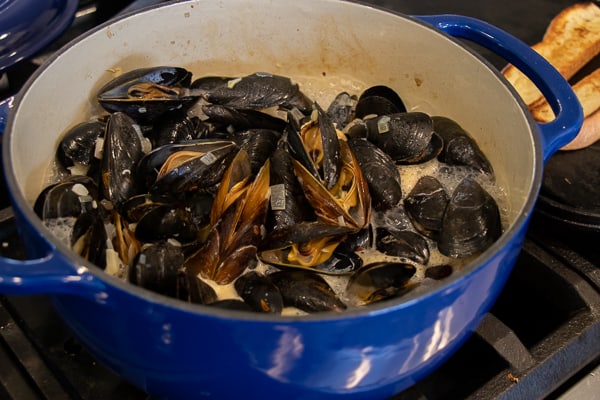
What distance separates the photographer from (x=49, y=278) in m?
0.58

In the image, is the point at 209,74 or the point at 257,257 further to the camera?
the point at 209,74

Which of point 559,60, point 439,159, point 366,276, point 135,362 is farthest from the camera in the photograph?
point 559,60

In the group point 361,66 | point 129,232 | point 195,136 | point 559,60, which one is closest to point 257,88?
point 195,136

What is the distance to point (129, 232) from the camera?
0.79 metres

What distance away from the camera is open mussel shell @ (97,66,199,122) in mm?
916

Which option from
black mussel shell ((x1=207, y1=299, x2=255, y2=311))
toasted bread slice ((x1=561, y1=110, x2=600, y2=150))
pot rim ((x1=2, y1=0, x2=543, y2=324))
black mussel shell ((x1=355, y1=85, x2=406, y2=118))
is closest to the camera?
pot rim ((x1=2, y1=0, x2=543, y2=324))

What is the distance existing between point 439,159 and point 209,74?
0.44 meters

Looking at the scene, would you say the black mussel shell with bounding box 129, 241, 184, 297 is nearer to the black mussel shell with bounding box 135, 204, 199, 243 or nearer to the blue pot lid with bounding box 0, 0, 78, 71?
the black mussel shell with bounding box 135, 204, 199, 243

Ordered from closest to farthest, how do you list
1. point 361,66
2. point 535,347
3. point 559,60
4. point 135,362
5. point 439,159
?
point 135,362 < point 535,347 < point 439,159 < point 361,66 < point 559,60

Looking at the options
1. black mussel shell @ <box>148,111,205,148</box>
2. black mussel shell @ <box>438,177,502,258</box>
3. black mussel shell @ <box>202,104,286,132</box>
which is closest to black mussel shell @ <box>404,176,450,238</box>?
black mussel shell @ <box>438,177,502,258</box>

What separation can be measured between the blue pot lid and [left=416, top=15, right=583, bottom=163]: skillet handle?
671mm

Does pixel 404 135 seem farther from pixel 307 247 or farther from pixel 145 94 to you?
pixel 145 94

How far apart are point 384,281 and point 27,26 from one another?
82cm

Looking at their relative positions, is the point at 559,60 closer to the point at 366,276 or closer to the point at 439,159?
the point at 439,159
